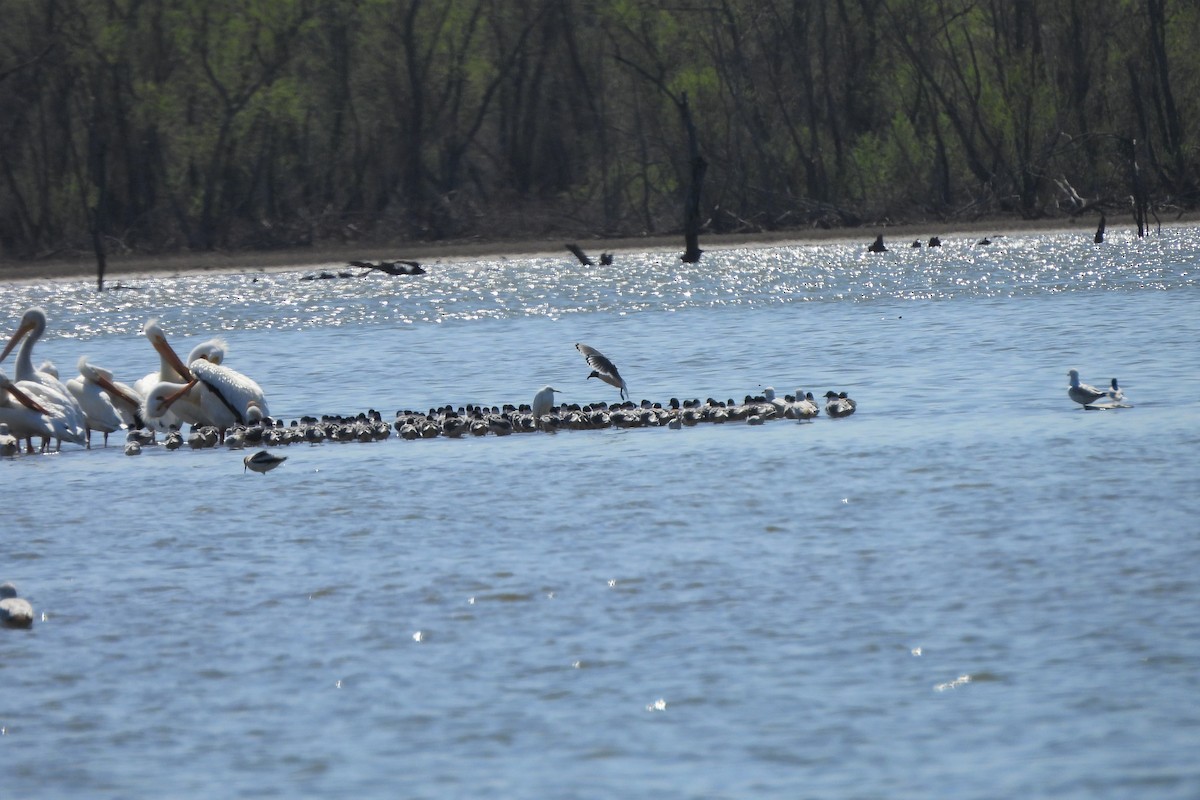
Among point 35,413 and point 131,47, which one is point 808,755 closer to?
point 35,413

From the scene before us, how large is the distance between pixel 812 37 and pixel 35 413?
142 feet

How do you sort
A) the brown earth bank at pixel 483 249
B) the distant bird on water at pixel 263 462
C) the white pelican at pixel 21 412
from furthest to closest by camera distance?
the brown earth bank at pixel 483 249, the white pelican at pixel 21 412, the distant bird on water at pixel 263 462

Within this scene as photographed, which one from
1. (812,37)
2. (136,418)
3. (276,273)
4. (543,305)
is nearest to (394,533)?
(136,418)

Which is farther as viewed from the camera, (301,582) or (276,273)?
(276,273)

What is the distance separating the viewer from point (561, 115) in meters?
55.4

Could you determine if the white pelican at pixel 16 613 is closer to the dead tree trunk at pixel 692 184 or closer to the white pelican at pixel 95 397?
the white pelican at pixel 95 397

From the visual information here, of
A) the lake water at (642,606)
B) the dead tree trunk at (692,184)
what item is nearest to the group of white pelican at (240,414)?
the lake water at (642,606)

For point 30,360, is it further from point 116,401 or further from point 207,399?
point 207,399

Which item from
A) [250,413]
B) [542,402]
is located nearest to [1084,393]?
[542,402]

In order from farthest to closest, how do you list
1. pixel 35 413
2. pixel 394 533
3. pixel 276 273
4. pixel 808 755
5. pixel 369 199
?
pixel 369 199 → pixel 276 273 → pixel 35 413 → pixel 394 533 → pixel 808 755

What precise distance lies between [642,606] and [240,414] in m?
7.62

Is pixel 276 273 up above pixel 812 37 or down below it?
Result: below

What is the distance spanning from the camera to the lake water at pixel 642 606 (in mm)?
5969

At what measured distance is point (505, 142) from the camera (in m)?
55.1
